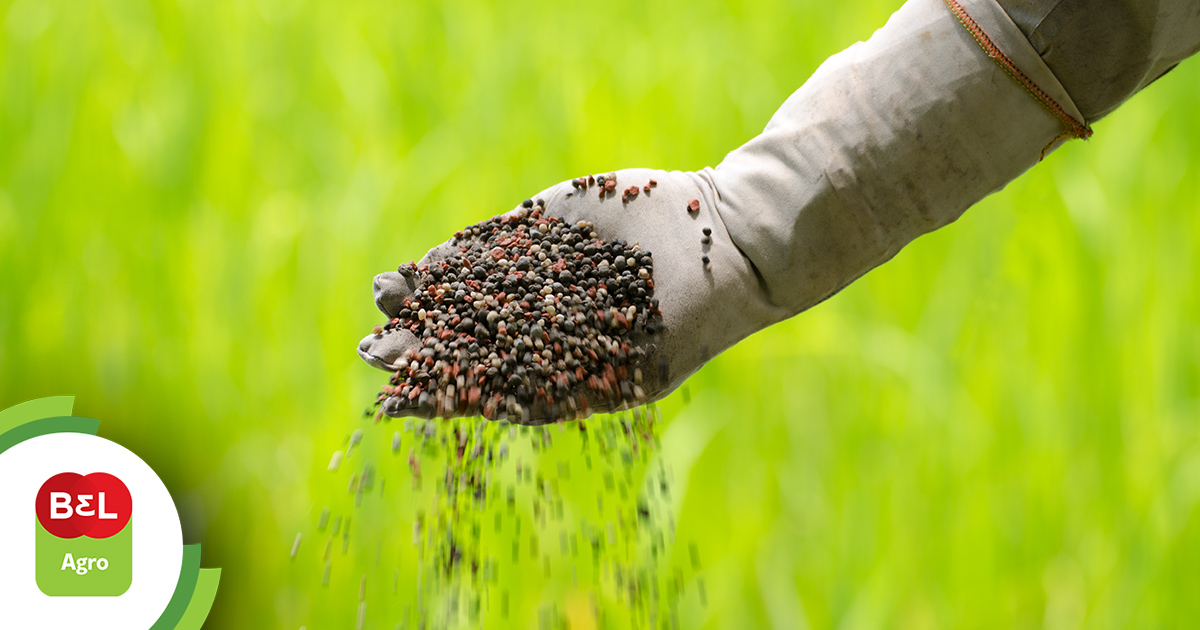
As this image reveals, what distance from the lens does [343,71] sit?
216 centimetres

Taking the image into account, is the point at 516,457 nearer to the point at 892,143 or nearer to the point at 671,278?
the point at 671,278

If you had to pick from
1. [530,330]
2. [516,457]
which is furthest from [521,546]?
[530,330]

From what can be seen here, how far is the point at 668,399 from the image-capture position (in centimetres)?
173

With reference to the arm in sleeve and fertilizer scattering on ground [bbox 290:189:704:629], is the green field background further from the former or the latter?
the arm in sleeve

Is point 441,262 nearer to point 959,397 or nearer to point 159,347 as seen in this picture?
point 159,347

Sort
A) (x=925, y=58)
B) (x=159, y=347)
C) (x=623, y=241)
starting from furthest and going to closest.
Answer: (x=159, y=347)
(x=623, y=241)
(x=925, y=58)

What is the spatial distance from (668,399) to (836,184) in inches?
29.3

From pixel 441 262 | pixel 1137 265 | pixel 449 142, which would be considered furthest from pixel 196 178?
pixel 1137 265

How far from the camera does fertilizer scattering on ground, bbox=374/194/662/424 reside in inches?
41.1

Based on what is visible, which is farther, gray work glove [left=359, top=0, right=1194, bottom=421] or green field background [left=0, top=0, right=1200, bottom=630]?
green field background [left=0, top=0, right=1200, bottom=630]

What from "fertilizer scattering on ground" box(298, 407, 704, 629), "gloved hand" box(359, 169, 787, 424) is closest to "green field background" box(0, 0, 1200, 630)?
"fertilizer scattering on ground" box(298, 407, 704, 629)

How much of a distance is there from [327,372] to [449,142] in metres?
0.69

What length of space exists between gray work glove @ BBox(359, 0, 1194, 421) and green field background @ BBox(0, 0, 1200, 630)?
22.0 inches

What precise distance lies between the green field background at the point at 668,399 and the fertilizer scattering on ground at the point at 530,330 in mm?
561
